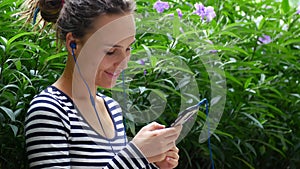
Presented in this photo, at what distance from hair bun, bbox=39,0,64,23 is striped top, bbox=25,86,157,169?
154 millimetres

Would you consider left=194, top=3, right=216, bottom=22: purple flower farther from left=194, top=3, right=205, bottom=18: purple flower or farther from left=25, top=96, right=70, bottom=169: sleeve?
left=25, top=96, right=70, bottom=169: sleeve

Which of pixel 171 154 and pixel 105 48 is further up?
pixel 105 48

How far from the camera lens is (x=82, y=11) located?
1.22 m

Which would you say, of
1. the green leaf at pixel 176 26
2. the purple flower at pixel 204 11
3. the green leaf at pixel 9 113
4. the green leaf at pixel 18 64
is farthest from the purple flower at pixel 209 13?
the green leaf at pixel 9 113

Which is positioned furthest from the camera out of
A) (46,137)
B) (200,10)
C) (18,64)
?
(200,10)

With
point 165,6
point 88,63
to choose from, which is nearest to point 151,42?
point 165,6

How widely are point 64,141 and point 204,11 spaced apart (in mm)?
924

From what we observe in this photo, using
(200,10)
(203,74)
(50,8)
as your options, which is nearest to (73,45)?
(50,8)

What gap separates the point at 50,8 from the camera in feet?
4.27

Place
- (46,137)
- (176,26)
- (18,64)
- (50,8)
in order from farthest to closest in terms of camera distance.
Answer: (176,26) < (18,64) < (50,8) < (46,137)

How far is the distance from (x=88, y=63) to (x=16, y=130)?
26 cm

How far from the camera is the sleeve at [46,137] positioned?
3.91ft

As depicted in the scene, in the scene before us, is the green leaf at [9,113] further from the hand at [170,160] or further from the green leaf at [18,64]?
the hand at [170,160]

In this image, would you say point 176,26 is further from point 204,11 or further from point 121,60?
point 121,60
